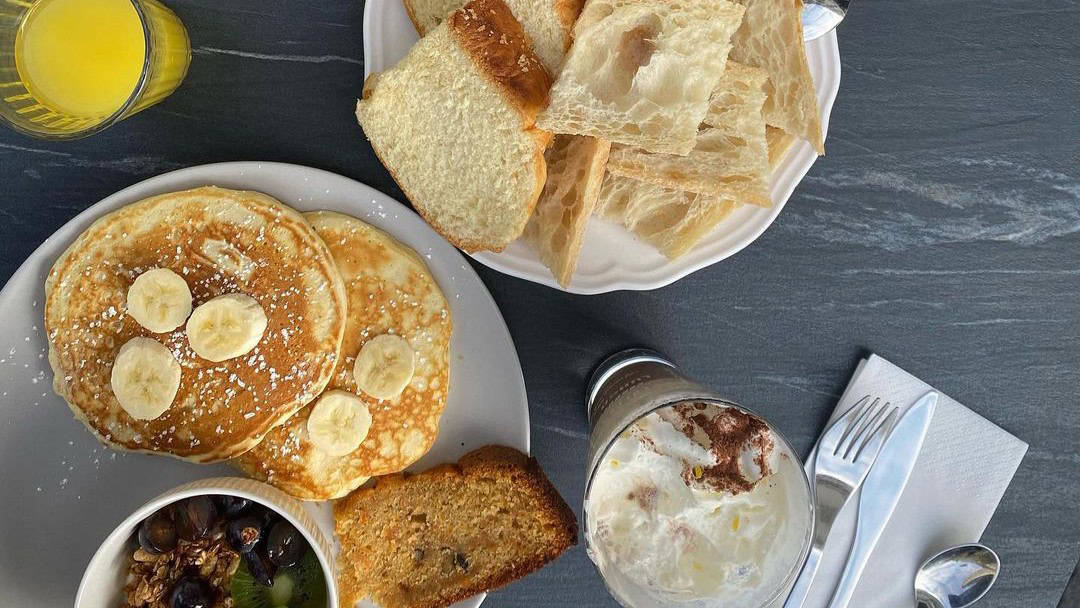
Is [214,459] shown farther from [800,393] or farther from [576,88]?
[800,393]

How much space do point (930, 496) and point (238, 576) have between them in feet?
5.48

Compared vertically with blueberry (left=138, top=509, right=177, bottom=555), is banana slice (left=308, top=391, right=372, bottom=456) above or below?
above

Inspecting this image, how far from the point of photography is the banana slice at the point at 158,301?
4.54ft

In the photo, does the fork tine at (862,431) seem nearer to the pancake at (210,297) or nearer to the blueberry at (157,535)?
the pancake at (210,297)

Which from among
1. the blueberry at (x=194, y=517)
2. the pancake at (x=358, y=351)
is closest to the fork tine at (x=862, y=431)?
the pancake at (x=358, y=351)

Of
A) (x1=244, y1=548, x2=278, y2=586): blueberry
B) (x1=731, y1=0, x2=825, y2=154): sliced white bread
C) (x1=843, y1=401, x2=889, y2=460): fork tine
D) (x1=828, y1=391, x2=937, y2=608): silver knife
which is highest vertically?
(x1=731, y1=0, x2=825, y2=154): sliced white bread

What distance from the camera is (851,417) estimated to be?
169 centimetres

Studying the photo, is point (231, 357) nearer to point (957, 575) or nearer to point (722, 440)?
point (722, 440)

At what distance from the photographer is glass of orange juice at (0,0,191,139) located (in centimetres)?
147

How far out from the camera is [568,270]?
1.43m

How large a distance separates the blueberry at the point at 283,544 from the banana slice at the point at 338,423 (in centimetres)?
18

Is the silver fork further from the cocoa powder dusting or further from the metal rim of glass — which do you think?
the metal rim of glass

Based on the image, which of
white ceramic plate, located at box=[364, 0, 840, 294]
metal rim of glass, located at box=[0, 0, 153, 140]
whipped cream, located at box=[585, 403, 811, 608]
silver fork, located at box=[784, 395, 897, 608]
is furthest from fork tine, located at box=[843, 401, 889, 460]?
metal rim of glass, located at box=[0, 0, 153, 140]

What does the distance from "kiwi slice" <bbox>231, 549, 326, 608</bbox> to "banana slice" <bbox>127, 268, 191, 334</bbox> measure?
0.54 m
